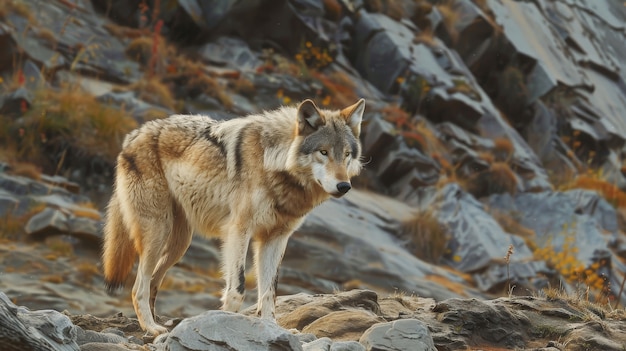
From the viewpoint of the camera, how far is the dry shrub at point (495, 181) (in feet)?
51.2

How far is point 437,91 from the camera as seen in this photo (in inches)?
648

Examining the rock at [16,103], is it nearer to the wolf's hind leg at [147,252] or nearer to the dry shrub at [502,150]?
the wolf's hind leg at [147,252]

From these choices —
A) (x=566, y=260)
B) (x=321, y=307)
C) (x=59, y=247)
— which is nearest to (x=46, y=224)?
(x=59, y=247)

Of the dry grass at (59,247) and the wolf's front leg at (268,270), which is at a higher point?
the wolf's front leg at (268,270)

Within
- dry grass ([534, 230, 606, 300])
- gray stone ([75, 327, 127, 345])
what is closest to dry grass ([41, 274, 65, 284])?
gray stone ([75, 327, 127, 345])

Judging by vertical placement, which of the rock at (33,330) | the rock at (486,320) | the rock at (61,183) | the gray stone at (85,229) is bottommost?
the gray stone at (85,229)

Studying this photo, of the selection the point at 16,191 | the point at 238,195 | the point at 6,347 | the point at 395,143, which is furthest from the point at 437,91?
the point at 6,347

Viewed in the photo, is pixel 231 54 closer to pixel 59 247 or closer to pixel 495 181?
pixel 495 181

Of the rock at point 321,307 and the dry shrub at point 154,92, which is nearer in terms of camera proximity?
the rock at point 321,307

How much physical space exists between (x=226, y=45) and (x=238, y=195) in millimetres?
9949

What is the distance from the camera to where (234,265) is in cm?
580

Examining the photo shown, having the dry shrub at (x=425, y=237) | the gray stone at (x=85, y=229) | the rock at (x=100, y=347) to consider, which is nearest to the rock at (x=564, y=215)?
the dry shrub at (x=425, y=237)

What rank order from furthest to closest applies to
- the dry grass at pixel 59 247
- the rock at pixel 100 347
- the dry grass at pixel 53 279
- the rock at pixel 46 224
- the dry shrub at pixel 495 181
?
the dry shrub at pixel 495 181 < the rock at pixel 46 224 < the dry grass at pixel 59 247 < the dry grass at pixel 53 279 < the rock at pixel 100 347

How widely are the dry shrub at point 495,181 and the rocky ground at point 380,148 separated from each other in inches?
1.4
